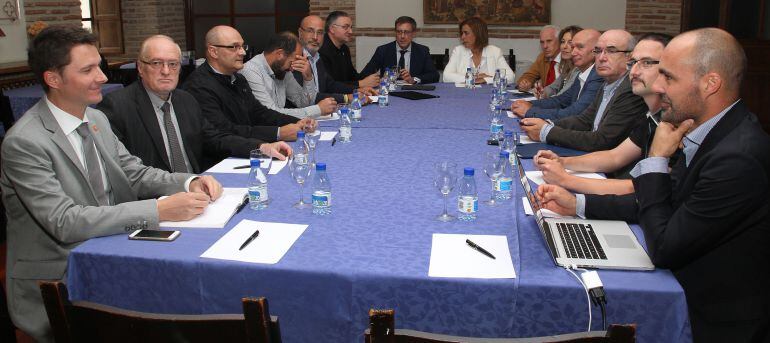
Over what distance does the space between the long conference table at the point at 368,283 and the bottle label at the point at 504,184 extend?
0.16 m

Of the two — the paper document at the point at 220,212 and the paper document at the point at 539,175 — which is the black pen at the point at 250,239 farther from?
the paper document at the point at 539,175

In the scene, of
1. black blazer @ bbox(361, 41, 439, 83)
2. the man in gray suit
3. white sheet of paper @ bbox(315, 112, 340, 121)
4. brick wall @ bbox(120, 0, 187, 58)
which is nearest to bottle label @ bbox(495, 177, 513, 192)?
the man in gray suit

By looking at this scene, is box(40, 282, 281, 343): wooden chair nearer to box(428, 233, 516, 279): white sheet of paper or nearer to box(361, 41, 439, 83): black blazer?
box(428, 233, 516, 279): white sheet of paper

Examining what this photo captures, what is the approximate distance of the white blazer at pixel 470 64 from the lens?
693 centimetres

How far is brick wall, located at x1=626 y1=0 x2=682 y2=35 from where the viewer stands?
27.5ft

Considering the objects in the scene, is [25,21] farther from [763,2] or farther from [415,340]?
[763,2]

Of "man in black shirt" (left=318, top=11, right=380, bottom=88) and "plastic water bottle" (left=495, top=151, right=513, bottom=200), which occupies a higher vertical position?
"man in black shirt" (left=318, top=11, right=380, bottom=88)

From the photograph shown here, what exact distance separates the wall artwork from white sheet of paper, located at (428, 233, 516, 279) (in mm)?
6962

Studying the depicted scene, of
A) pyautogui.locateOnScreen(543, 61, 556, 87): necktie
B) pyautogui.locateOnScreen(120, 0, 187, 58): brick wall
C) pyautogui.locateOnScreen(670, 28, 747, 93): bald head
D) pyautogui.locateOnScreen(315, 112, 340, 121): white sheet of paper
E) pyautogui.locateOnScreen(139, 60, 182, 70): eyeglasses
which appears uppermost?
pyautogui.locateOnScreen(120, 0, 187, 58): brick wall

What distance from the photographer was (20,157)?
2125mm

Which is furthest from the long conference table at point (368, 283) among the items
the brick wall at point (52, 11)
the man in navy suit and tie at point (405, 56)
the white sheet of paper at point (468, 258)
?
the brick wall at point (52, 11)

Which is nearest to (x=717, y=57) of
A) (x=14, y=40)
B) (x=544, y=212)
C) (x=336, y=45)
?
(x=544, y=212)

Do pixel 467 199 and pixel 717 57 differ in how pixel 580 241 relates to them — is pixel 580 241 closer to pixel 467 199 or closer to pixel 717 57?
pixel 467 199

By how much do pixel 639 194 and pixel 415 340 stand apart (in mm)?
1173
